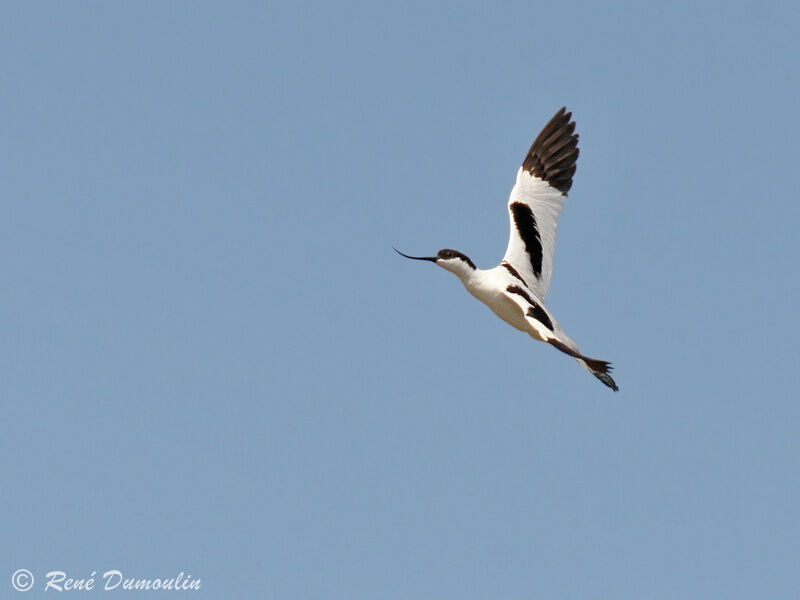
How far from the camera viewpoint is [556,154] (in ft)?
98.2

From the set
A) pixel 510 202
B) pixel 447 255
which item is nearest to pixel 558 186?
pixel 510 202

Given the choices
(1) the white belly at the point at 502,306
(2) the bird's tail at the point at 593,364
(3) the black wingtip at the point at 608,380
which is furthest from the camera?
(1) the white belly at the point at 502,306

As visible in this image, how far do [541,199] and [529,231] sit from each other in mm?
1276

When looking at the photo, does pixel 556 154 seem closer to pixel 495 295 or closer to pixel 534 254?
pixel 534 254

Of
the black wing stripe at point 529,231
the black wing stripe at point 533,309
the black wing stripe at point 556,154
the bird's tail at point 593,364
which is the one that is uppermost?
the black wing stripe at point 556,154

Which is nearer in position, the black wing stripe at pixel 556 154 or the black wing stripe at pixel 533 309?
the black wing stripe at pixel 533 309

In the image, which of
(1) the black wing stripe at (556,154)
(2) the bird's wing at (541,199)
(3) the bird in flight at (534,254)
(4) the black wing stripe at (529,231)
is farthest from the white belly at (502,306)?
(1) the black wing stripe at (556,154)

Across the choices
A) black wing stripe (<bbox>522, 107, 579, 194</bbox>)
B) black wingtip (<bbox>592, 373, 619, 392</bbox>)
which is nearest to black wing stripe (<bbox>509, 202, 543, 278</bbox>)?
black wing stripe (<bbox>522, 107, 579, 194</bbox>)

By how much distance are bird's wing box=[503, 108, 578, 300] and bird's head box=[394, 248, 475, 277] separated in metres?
1.93

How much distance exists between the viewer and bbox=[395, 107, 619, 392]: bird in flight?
2452 cm

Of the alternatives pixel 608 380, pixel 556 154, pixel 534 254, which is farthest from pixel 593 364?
pixel 556 154

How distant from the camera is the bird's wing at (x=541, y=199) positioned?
27797 mm

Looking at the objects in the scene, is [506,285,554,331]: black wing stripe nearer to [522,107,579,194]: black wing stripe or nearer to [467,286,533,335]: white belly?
[467,286,533,335]: white belly

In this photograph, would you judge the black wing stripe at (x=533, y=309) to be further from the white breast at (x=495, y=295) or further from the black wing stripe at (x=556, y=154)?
the black wing stripe at (x=556, y=154)
